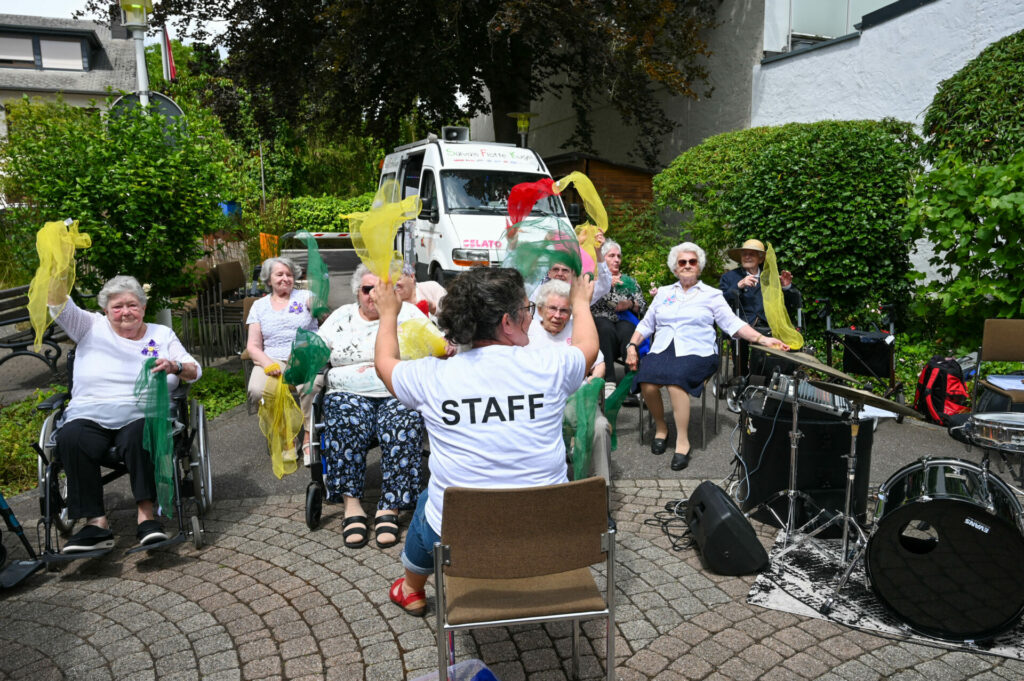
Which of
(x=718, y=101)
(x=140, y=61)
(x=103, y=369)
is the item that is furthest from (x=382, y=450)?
(x=718, y=101)

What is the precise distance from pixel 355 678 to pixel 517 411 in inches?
49.9

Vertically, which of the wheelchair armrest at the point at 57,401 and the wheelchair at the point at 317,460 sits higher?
the wheelchair armrest at the point at 57,401

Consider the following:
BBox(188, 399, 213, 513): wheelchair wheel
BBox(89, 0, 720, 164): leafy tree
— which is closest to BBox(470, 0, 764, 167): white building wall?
BBox(89, 0, 720, 164): leafy tree

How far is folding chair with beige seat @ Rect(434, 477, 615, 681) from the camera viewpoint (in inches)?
86.4

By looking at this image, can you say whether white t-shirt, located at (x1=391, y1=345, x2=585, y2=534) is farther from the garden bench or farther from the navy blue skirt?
the garden bench

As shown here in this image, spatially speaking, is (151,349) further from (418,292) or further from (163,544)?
(418,292)

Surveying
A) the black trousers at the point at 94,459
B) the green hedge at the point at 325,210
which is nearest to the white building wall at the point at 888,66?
the black trousers at the point at 94,459

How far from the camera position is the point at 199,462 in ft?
13.9

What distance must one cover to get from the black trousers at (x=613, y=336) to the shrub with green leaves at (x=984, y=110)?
11.1 ft

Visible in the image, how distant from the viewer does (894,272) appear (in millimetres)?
7598

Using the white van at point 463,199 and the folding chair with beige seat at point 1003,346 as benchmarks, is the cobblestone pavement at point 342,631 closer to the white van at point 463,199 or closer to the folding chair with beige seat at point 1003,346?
the folding chair with beige seat at point 1003,346

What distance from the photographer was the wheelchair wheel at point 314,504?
4.14 meters

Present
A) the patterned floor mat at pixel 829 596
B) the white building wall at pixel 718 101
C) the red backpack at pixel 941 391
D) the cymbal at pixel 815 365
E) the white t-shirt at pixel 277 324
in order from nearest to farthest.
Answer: the patterned floor mat at pixel 829 596
the cymbal at pixel 815 365
the white t-shirt at pixel 277 324
the red backpack at pixel 941 391
the white building wall at pixel 718 101

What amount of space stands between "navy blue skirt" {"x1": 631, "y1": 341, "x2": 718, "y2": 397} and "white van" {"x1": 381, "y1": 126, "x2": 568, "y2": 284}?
177 inches
